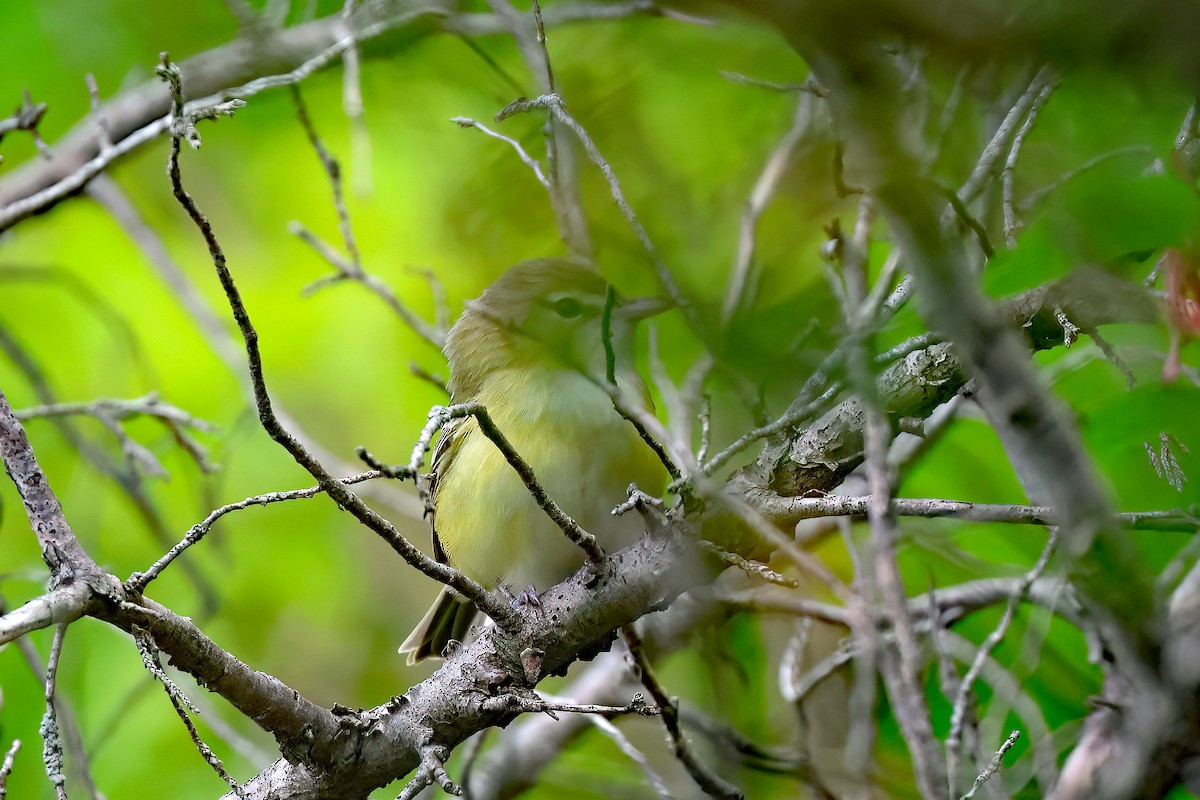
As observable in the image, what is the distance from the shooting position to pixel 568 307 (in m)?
3.49

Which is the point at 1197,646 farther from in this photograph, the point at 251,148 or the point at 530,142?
the point at 251,148

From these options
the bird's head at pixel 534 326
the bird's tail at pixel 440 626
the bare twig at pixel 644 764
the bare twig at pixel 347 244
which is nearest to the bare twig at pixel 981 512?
the bare twig at pixel 644 764

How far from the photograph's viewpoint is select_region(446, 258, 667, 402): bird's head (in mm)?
3369

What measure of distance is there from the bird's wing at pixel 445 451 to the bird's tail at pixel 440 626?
16 cm

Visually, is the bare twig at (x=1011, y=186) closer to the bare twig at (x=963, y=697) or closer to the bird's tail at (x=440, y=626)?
the bare twig at (x=963, y=697)

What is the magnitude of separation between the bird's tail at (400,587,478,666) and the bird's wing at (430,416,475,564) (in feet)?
0.52

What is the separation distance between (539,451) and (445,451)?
485 mm

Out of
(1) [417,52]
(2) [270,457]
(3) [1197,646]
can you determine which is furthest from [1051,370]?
(2) [270,457]

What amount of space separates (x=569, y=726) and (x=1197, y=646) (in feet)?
7.73

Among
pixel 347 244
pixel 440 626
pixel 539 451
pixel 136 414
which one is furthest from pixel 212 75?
pixel 440 626

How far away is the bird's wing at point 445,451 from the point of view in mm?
3414

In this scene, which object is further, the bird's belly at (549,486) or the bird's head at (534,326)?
the bird's head at (534,326)

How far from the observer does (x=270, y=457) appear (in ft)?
16.9

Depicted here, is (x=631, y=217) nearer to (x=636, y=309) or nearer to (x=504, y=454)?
(x=504, y=454)
